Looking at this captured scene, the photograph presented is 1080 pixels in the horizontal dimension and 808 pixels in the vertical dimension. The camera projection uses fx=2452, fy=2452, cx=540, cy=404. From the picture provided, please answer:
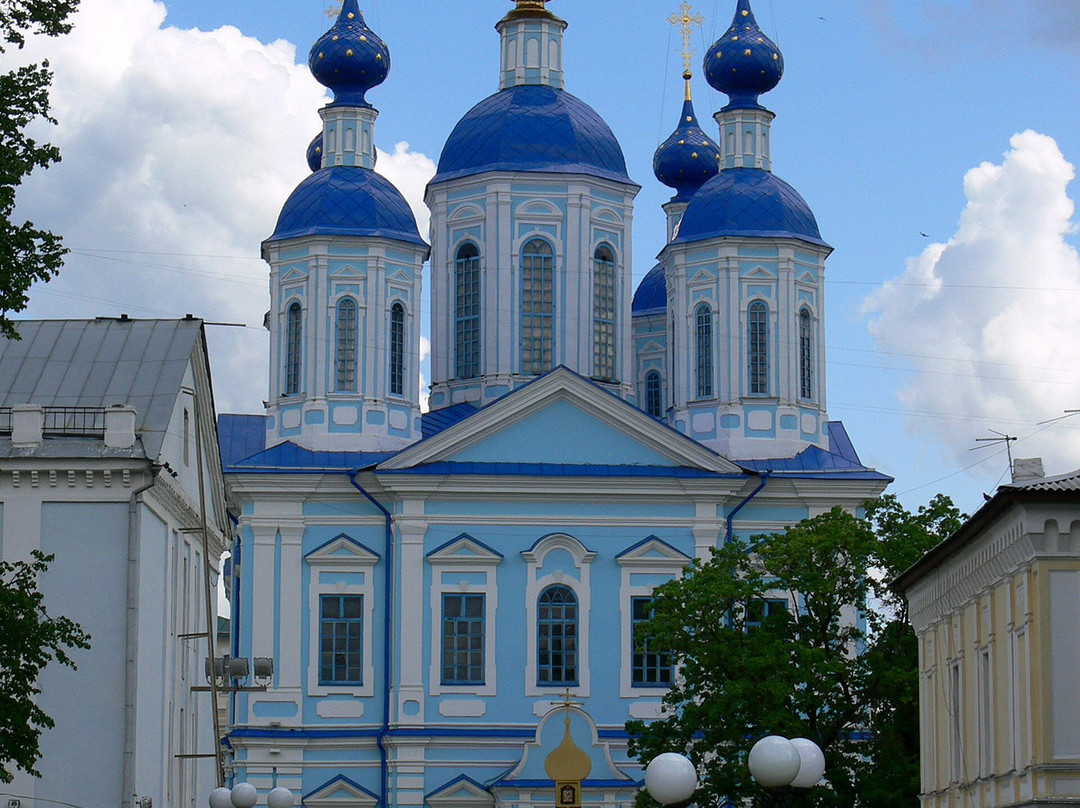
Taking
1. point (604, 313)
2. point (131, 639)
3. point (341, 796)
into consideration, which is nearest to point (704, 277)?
point (604, 313)

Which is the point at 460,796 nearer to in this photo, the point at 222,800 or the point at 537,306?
the point at 537,306

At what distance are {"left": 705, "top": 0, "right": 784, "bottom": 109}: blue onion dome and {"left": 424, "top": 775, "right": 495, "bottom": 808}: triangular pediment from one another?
47.6 feet

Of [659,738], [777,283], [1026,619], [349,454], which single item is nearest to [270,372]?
[349,454]

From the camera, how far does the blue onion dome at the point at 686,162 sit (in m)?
57.0

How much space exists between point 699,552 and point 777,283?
5643 millimetres

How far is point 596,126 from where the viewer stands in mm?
48719

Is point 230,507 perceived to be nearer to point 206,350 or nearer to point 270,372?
point 270,372

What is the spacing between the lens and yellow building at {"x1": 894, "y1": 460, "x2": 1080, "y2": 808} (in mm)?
22672

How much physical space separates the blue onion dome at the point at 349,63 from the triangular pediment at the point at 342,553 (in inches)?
352

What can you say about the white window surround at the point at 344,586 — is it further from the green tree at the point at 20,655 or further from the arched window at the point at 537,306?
the green tree at the point at 20,655

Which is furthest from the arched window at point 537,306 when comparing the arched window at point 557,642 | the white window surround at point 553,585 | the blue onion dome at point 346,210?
the arched window at point 557,642

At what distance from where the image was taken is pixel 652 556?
145 feet

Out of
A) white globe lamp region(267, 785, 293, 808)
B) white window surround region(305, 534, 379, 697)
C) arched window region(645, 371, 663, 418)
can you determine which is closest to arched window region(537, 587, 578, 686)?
white window surround region(305, 534, 379, 697)

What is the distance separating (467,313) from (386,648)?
24.0 ft
